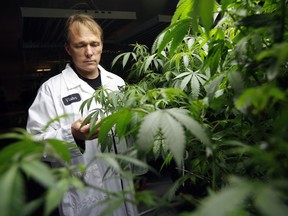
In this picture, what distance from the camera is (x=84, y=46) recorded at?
3.77ft

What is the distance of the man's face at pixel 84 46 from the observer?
3.76ft

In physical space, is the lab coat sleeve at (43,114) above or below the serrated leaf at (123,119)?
below

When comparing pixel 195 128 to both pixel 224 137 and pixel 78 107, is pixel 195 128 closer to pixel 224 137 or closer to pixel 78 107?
pixel 224 137

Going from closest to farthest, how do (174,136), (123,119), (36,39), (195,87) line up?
(174,136) < (123,119) < (195,87) < (36,39)

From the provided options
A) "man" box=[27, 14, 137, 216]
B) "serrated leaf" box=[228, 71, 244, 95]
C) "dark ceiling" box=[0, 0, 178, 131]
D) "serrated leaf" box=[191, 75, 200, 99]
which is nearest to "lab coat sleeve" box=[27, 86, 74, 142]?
"man" box=[27, 14, 137, 216]

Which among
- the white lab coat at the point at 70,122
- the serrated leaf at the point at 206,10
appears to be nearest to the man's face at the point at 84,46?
the white lab coat at the point at 70,122

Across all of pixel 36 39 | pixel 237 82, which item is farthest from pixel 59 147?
pixel 36 39

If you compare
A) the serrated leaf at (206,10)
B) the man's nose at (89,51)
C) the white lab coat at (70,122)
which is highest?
the serrated leaf at (206,10)

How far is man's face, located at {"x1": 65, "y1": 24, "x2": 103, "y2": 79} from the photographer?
45.1 inches

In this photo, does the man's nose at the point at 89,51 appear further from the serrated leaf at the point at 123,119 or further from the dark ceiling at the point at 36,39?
the serrated leaf at the point at 123,119

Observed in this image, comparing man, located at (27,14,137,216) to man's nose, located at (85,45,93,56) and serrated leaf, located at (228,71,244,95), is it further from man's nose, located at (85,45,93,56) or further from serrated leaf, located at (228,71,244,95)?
serrated leaf, located at (228,71,244,95)

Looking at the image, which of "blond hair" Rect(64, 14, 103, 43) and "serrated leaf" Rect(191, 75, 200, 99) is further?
"blond hair" Rect(64, 14, 103, 43)

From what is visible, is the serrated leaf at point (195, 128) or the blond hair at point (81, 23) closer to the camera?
the serrated leaf at point (195, 128)

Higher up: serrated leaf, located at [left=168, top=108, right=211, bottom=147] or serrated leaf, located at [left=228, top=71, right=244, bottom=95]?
serrated leaf, located at [left=228, top=71, right=244, bottom=95]
